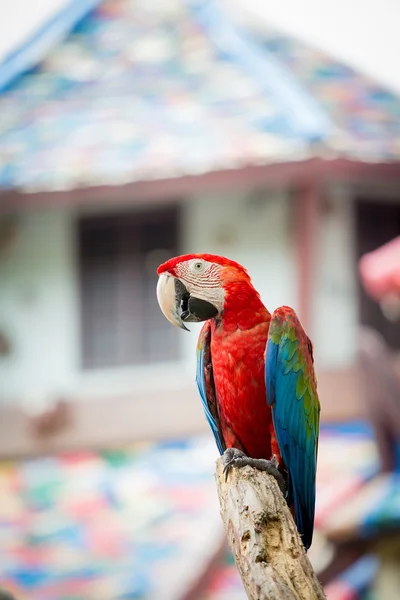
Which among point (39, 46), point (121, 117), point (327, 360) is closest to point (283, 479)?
point (327, 360)

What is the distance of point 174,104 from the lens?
2.59 metres

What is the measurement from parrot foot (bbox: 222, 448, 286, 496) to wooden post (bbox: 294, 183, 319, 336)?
48.8 inches

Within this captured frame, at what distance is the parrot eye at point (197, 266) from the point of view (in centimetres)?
129

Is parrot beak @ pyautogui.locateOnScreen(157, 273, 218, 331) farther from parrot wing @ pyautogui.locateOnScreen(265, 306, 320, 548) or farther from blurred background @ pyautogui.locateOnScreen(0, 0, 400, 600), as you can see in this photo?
blurred background @ pyautogui.locateOnScreen(0, 0, 400, 600)

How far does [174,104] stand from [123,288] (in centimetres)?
66

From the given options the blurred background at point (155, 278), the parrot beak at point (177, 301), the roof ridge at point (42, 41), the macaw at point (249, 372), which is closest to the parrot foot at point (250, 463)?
the macaw at point (249, 372)

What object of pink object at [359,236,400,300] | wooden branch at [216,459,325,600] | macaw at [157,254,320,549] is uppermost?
pink object at [359,236,400,300]

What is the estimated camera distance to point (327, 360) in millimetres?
2516

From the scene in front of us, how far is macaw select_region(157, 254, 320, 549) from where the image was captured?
126 centimetres

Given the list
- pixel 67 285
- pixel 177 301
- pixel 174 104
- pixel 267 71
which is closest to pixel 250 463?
pixel 177 301

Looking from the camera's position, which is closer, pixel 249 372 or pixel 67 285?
pixel 249 372

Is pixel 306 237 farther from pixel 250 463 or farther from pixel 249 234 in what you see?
pixel 250 463

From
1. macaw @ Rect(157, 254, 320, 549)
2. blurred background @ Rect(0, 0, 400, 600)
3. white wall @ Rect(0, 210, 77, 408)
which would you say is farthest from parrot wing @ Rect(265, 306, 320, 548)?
white wall @ Rect(0, 210, 77, 408)

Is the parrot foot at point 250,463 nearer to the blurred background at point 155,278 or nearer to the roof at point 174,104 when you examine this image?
the blurred background at point 155,278
